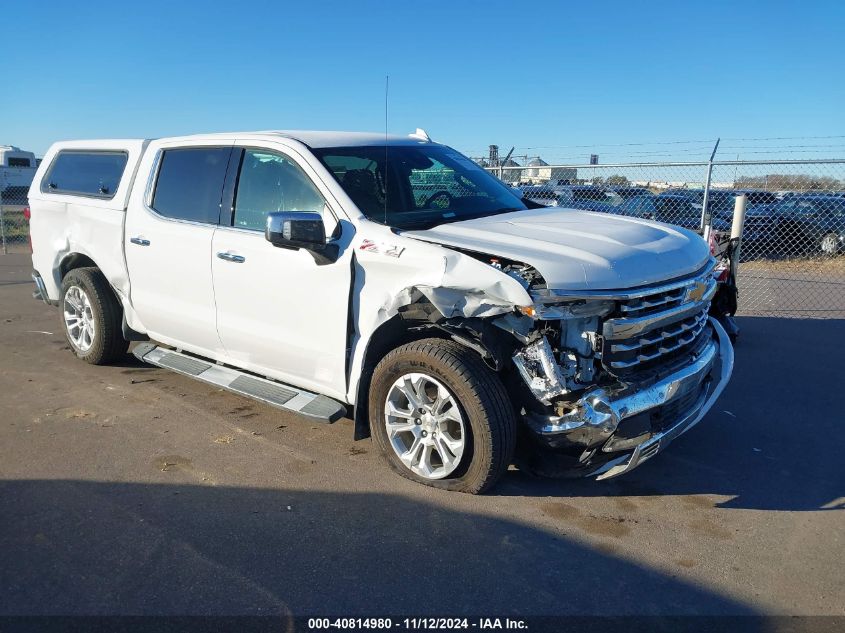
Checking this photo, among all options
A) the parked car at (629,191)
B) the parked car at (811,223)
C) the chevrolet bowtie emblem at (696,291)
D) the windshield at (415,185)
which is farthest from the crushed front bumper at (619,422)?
the parked car at (811,223)

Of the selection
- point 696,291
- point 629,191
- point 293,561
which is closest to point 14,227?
point 629,191

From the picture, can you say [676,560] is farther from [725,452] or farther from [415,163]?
[415,163]

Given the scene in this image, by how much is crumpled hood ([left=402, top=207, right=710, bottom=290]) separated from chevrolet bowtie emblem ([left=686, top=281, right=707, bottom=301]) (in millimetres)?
100

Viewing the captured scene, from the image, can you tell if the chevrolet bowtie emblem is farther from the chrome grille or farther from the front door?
the front door

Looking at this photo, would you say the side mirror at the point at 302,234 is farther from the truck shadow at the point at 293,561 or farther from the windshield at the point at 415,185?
the truck shadow at the point at 293,561

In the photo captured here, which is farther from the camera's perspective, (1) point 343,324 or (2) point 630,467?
(1) point 343,324

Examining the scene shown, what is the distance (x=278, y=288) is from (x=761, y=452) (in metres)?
3.31

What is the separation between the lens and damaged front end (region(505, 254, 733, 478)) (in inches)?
140

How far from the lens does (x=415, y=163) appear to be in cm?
516

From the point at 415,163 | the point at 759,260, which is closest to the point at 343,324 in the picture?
the point at 415,163

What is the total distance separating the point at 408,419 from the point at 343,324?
0.68 m

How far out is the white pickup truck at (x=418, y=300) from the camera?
11.9ft

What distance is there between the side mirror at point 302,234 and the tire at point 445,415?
2.38 ft

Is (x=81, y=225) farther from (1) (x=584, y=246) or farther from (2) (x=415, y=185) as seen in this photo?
(1) (x=584, y=246)
